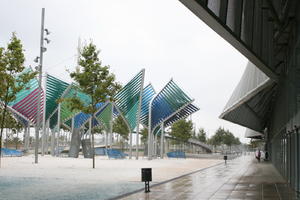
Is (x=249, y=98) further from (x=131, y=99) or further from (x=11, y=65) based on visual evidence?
(x=131, y=99)

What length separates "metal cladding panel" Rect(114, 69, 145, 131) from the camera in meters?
41.6

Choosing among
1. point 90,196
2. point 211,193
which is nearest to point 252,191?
point 211,193

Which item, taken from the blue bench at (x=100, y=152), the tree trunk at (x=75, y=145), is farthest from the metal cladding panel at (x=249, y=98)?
the blue bench at (x=100, y=152)

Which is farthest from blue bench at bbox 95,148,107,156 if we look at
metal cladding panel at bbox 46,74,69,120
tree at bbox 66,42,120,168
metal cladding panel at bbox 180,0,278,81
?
metal cladding panel at bbox 180,0,278,81

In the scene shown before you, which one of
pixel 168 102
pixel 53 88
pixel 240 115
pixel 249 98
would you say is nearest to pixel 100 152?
pixel 53 88

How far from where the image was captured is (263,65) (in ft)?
44.4

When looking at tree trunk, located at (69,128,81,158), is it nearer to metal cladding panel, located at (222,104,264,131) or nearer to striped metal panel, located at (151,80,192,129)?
striped metal panel, located at (151,80,192,129)

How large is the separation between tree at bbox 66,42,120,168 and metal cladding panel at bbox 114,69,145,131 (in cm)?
1549

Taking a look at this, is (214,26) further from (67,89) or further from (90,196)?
(67,89)

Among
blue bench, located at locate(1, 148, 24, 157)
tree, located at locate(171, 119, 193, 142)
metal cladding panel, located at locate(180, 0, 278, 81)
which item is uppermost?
metal cladding panel, located at locate(180, 0, 278, 81)

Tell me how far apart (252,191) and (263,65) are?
435 cm

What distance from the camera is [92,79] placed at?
83.7ft

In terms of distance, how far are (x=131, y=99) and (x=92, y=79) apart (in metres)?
18.3

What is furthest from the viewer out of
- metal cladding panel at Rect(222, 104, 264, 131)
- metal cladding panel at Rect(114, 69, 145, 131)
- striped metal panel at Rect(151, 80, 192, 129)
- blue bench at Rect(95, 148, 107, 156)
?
blue bench at Rect(95, 148, 107, 156)
